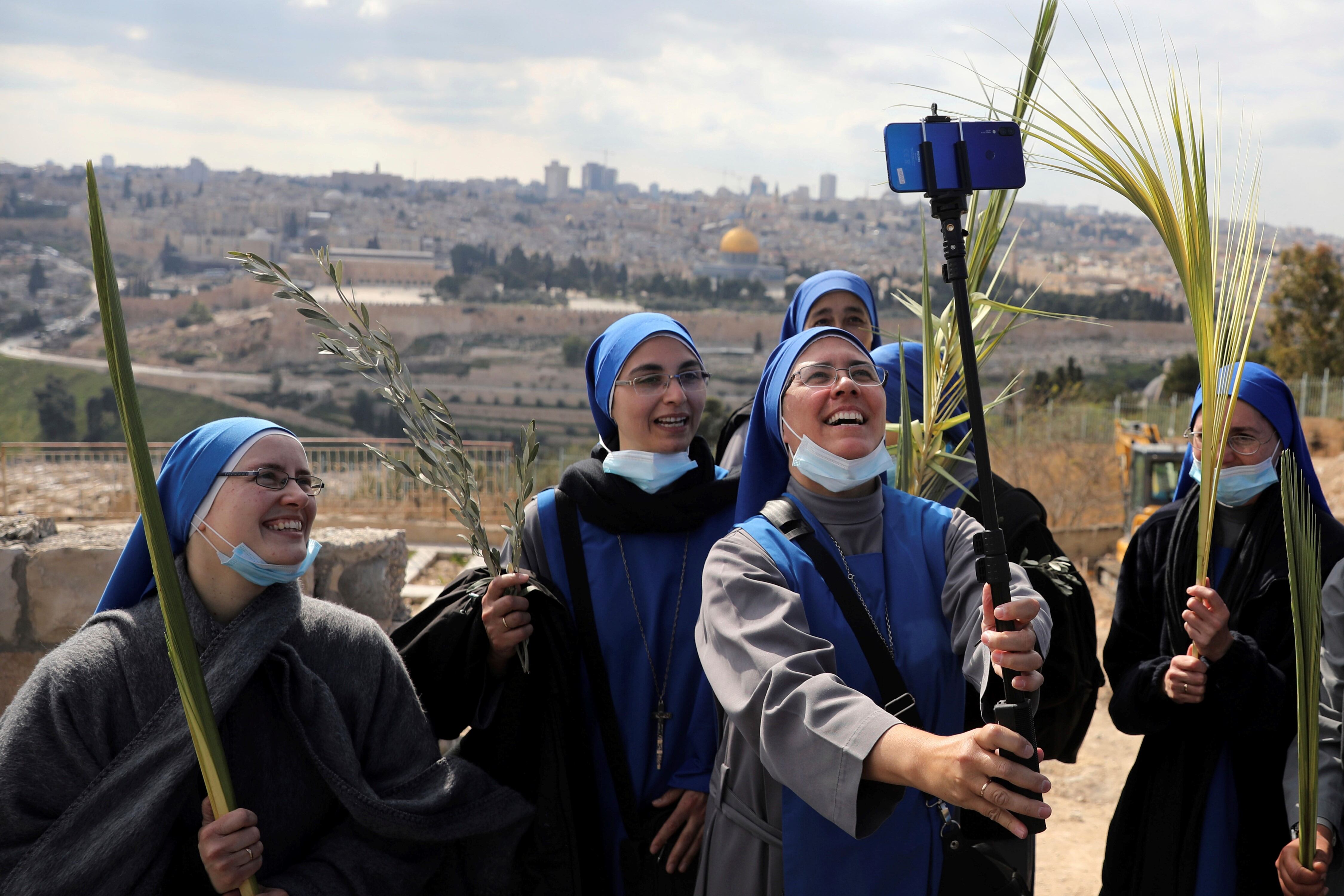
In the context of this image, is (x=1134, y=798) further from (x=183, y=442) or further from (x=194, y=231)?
(x=194, y=231)

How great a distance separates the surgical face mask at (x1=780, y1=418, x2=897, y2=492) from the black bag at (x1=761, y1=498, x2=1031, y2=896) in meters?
0.07

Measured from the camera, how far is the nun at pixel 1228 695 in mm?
2051

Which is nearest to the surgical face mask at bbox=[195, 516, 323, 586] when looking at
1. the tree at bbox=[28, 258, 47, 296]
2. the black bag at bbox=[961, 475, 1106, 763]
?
the black bag at bbox=[961, 475, 1106, 763]

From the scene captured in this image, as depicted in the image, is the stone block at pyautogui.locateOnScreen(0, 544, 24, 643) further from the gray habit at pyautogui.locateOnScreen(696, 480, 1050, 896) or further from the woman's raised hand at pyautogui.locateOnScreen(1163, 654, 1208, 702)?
the woman's raised hand at pyautogui.locateOnScreen(1163, 654, 1208, 702)

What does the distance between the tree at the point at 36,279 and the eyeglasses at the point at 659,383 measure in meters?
88.8

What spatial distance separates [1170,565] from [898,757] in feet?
4.57

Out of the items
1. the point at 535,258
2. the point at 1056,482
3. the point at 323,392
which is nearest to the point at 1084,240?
the point at 535,258

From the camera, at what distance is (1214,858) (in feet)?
7.16

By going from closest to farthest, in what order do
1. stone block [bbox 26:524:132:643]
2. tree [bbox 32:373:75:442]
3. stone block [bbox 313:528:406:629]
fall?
stone block [bbox 26:524:132:643]
stone block [bbox 313:528:406:629]
tree [bbox 32:373:75:442]

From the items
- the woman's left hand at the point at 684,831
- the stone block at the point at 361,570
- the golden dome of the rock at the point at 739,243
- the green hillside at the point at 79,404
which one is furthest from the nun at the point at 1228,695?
the golden dome of the rock at the point at 739,243

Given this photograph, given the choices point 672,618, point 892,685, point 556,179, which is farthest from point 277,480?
point 556,179

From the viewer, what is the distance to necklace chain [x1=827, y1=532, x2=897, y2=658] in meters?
1.54

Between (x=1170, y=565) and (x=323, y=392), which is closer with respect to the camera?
(x=1170, y=565)

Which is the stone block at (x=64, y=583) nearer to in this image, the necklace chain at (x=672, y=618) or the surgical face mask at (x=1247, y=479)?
the necklace chain at (x=672, y=618)
